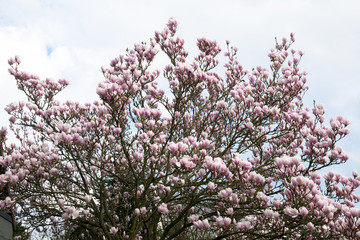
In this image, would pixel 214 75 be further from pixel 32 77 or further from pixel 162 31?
pixel 32 77

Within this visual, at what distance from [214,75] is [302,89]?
2.31 metres

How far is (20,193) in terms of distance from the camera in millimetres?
7145

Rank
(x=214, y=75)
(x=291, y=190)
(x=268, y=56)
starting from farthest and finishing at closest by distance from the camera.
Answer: (x=268, y=56) < (x=214, y=75) < (x=291, y=190)

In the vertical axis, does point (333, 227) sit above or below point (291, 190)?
below

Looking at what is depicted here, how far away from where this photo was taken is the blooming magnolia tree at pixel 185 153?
543 cm

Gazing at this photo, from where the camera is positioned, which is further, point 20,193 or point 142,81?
point 142,81

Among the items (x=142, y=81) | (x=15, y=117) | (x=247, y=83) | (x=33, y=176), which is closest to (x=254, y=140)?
(x=247, y=83)

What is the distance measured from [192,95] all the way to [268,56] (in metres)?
2.67

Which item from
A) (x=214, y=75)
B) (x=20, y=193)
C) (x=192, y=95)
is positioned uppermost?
(x=214, y=75)

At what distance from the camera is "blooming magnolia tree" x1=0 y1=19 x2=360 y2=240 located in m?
5.43

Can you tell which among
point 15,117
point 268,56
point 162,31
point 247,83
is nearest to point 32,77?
point 15,117

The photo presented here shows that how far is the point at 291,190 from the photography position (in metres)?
5.04

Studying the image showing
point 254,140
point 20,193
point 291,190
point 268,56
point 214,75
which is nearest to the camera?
point 291,190

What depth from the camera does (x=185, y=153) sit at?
699 centimetres
